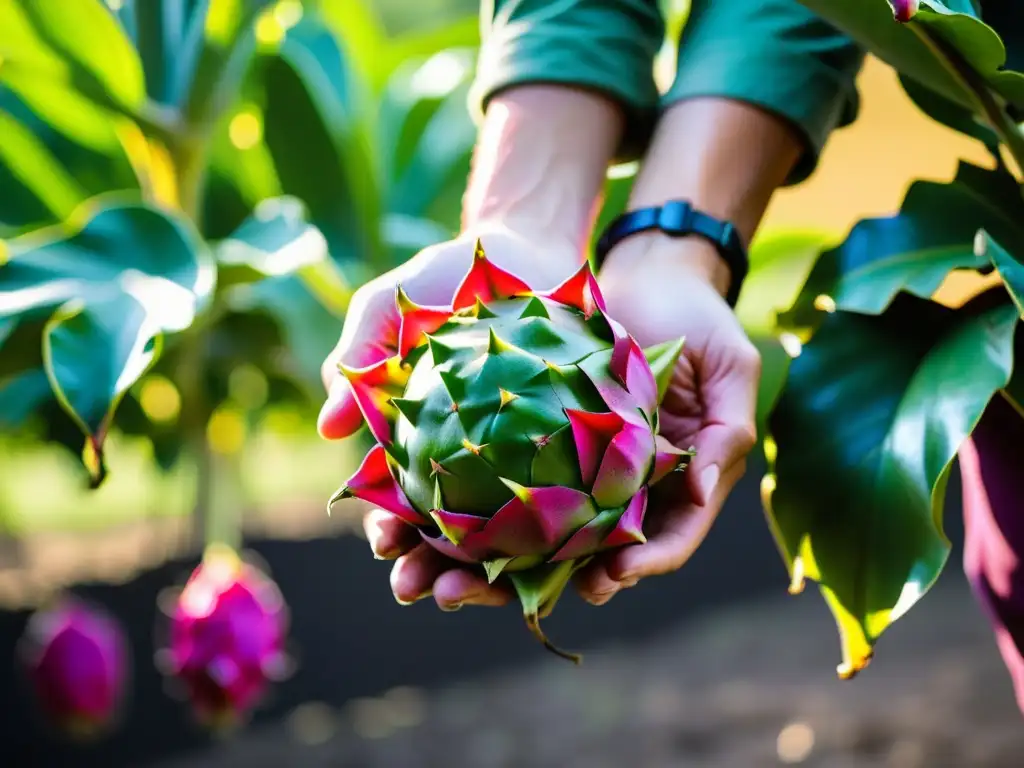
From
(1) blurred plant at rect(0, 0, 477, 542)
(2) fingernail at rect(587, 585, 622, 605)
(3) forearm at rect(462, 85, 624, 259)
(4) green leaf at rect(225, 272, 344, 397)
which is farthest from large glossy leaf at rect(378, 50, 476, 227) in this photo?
(2) fingernail at rect(587, 585, 622, 605)

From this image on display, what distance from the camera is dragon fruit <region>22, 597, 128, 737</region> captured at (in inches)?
42.3

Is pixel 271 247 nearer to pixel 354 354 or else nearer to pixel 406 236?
pixel 406 236

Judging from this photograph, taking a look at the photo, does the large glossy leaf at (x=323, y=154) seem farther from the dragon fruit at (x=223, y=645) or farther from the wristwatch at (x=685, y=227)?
the wristwatch at (x=685, y=227)

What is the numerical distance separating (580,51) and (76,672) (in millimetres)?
811

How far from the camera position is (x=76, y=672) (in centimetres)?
108

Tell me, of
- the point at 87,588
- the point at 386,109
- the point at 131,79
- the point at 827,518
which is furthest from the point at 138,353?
the point at 87,588

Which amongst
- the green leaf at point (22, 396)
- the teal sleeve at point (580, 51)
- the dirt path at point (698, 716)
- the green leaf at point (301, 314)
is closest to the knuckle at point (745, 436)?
the teal sleeve at point (580, 51)

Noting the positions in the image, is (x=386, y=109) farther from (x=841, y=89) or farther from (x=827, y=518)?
(x=827, y=518)

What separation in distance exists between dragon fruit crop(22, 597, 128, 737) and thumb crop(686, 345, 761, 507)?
0.82 meters

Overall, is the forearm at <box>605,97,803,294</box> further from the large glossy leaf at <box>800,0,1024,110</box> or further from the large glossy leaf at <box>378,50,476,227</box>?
the large glossy leaf at <box>378,50,476,227</box>

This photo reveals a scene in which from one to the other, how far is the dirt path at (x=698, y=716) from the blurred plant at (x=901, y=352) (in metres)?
0.92

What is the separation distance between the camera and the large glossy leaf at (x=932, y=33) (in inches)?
16.8

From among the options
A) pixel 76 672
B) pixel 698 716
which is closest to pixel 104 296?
pixel 76 672

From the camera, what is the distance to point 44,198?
109 cm
